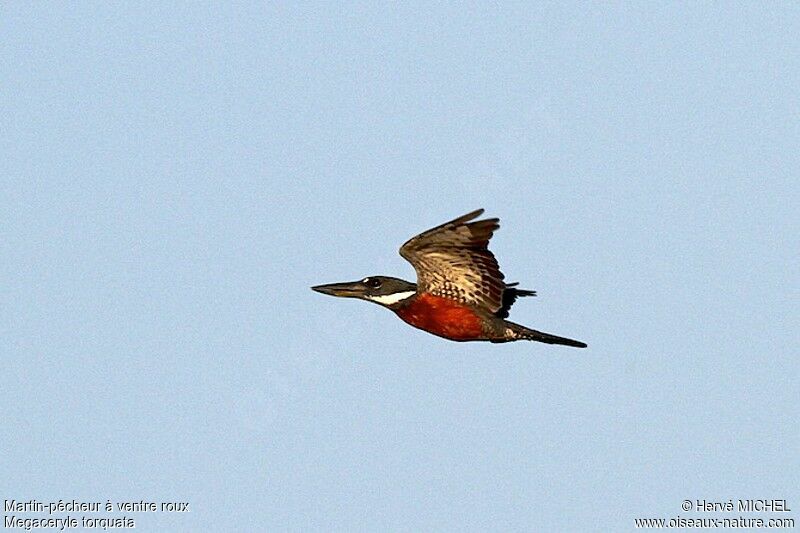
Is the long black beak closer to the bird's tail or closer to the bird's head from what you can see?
Answer: the bird's head

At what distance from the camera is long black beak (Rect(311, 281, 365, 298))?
A: 105ft

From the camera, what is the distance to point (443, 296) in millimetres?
31062

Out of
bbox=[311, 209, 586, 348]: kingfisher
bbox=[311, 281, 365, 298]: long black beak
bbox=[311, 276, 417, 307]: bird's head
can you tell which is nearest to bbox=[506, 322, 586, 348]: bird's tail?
bbox=[311, 209, 586, 348]: kingfisher

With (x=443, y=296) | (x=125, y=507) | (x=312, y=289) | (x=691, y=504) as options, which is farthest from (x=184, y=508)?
(x=691, y=504)

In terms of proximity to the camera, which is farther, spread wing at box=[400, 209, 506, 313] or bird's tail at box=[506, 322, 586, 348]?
bird's tail at box=[506, 322, 586, 348]

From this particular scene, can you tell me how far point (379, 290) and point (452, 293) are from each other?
5.10ft

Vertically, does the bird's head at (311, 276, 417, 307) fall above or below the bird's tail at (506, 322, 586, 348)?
above

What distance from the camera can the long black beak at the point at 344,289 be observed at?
105 feet

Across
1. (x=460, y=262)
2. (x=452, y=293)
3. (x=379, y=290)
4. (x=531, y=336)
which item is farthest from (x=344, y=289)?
(x=531, y=336)

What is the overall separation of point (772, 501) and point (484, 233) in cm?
940

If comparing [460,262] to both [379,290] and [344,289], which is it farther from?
[344,289]

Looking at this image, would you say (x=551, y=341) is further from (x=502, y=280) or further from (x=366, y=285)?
(x=366, y=285)

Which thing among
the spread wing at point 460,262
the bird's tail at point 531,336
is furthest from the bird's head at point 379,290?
the bird's tail at point 531,336

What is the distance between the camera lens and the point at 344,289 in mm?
32375
